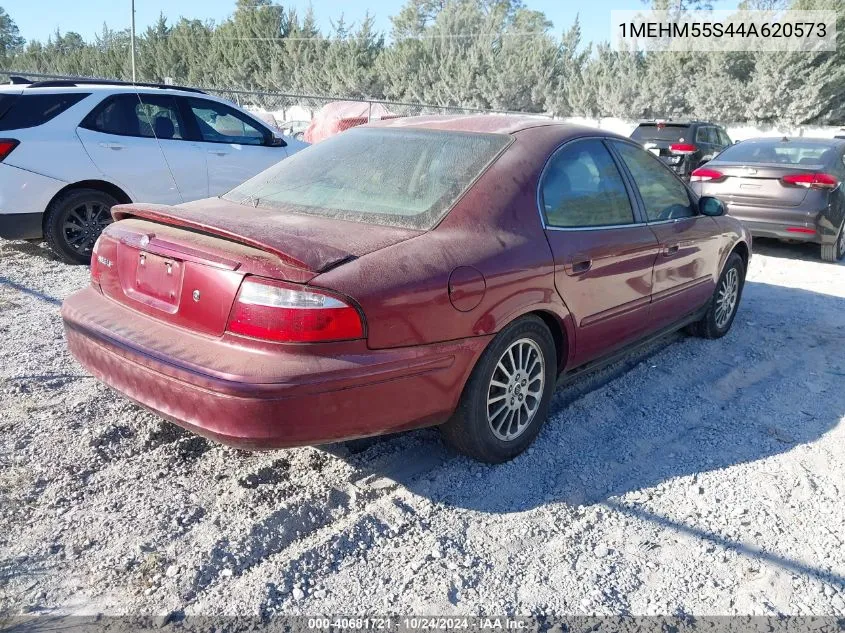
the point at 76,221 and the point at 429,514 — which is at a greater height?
the point at 76,221

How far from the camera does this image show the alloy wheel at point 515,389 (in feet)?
10.6

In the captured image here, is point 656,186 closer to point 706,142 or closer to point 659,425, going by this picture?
point 659,425

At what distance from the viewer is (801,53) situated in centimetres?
2866

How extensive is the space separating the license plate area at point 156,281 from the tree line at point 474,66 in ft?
104

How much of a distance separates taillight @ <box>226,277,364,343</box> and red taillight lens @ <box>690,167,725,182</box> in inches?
295

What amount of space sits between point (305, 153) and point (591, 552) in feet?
8.48

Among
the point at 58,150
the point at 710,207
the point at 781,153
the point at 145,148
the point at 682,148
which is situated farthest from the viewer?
the point at 682,148

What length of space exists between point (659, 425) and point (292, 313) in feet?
7.57

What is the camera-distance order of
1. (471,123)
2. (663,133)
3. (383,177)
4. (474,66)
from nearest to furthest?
(383,177)
(471,123)
(663,133)
(474,66)

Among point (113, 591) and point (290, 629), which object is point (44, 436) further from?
point (290, 629)

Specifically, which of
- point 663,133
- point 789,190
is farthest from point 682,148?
point 789,190

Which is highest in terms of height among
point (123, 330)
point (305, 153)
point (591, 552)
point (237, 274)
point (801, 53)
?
point (801, 53)

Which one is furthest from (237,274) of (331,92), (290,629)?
(331,92)

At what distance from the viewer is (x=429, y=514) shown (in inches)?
115
